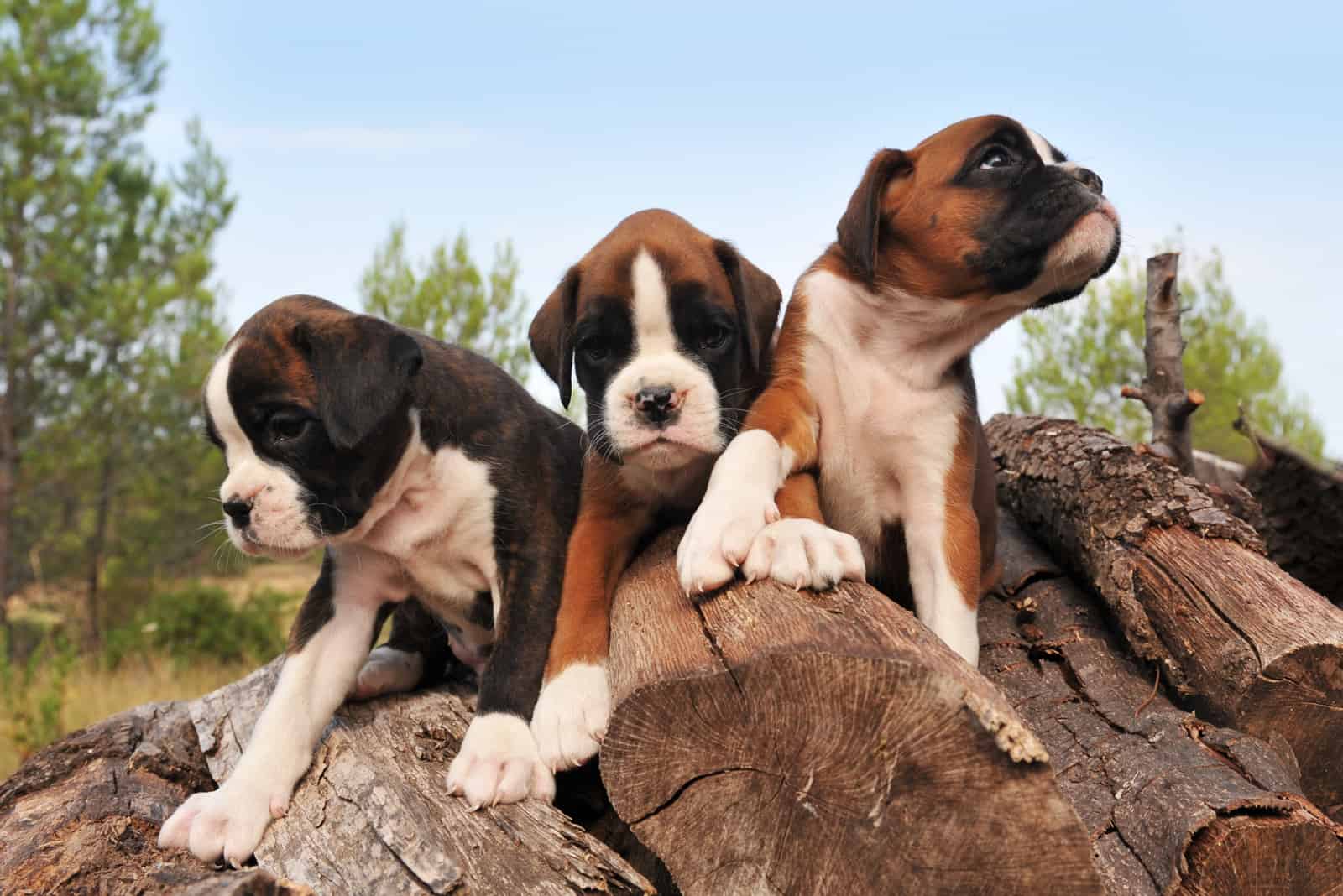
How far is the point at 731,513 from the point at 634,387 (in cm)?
63

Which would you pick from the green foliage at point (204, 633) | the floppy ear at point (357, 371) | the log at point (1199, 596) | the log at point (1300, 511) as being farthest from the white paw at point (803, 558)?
the green foliage at point (204, 633)

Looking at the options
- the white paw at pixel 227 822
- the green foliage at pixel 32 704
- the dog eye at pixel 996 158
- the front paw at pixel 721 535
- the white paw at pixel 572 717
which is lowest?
the green foliage at pixel 32 704

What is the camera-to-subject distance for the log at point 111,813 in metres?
3.20

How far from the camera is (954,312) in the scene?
4.02 m

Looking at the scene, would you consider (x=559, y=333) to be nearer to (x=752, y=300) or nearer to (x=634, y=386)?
(x=634, y=386)

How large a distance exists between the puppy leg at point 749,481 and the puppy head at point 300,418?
3.76ft

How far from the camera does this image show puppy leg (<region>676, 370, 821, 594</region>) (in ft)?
10.1

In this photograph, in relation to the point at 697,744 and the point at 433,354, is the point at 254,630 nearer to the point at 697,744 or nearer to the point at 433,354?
the point at 433,354

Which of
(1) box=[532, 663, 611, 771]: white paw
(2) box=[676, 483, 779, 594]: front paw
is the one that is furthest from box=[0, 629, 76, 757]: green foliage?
(2) box=[676, 483, 779, 594]: front paw

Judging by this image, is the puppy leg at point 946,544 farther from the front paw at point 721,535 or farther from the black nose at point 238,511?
the black nose at point 238,511

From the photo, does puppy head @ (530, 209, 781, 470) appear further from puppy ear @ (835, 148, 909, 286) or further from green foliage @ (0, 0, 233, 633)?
green foliage @ (0, 0, 233, 633)

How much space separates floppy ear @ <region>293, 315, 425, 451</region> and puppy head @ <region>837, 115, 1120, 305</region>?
1706 mm

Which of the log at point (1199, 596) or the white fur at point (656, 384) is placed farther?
the log at point (1199, 596)

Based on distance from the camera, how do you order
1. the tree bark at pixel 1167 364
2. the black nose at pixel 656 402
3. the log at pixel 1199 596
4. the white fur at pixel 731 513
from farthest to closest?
the tree bark at pixel 1167 364 < the log at pixel 1199 596 < the black nose at pixel 656 402 < the white fur at pixel 731 513
